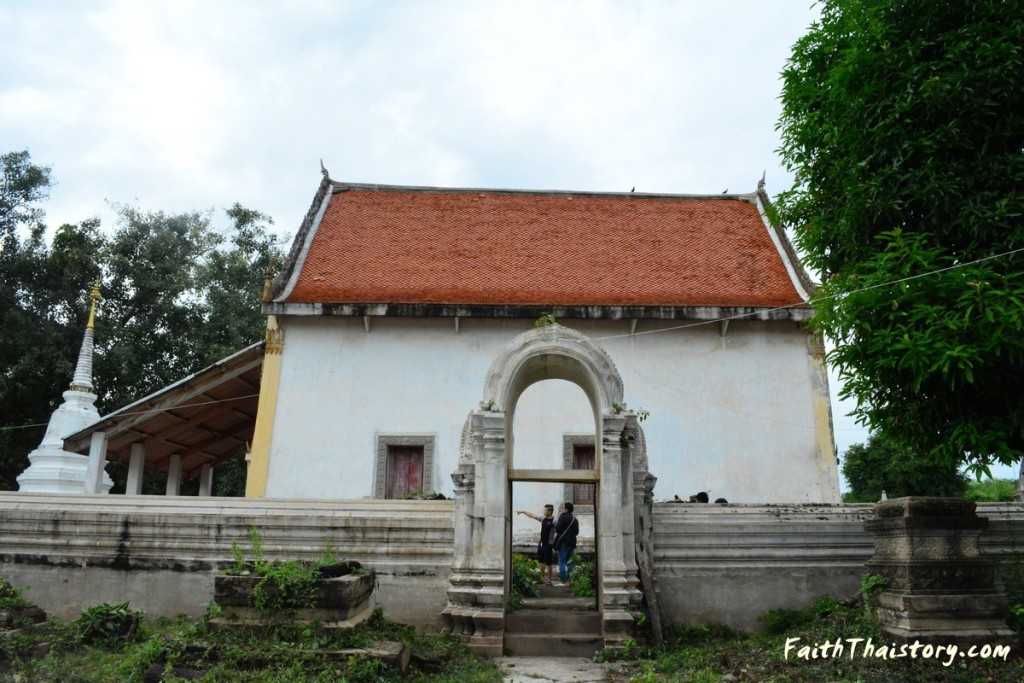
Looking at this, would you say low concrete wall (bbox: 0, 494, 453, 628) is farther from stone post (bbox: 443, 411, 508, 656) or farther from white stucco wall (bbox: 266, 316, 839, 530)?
white stucco wall (bbox: 266, 316, 839, 530)

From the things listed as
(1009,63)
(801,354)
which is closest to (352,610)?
(1009,63)

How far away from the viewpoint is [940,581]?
6.28 m

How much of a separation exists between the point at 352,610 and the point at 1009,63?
7018mm

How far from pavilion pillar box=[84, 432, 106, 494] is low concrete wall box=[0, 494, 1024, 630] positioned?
6259 millimetres

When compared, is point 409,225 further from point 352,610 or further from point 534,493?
point 352,610

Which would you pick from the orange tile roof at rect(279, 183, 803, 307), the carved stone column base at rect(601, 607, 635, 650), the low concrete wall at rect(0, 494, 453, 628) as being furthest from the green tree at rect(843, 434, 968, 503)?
the low concrete wall at rect(0, 494, 453, 628)

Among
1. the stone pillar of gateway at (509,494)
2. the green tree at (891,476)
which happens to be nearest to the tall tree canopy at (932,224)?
the stone pillar of gateway at (509,494)

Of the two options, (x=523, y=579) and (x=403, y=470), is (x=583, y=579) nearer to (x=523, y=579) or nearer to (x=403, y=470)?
(x=523, y=579)

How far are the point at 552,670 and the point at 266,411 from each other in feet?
28.7

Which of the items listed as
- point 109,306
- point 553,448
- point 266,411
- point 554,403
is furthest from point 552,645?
point 109,306

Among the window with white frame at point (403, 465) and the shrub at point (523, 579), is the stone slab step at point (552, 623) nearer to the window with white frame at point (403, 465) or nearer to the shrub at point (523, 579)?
the shrub at point (523, 579)

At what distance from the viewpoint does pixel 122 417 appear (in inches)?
552

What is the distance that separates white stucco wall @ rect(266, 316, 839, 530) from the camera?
44.9ft
